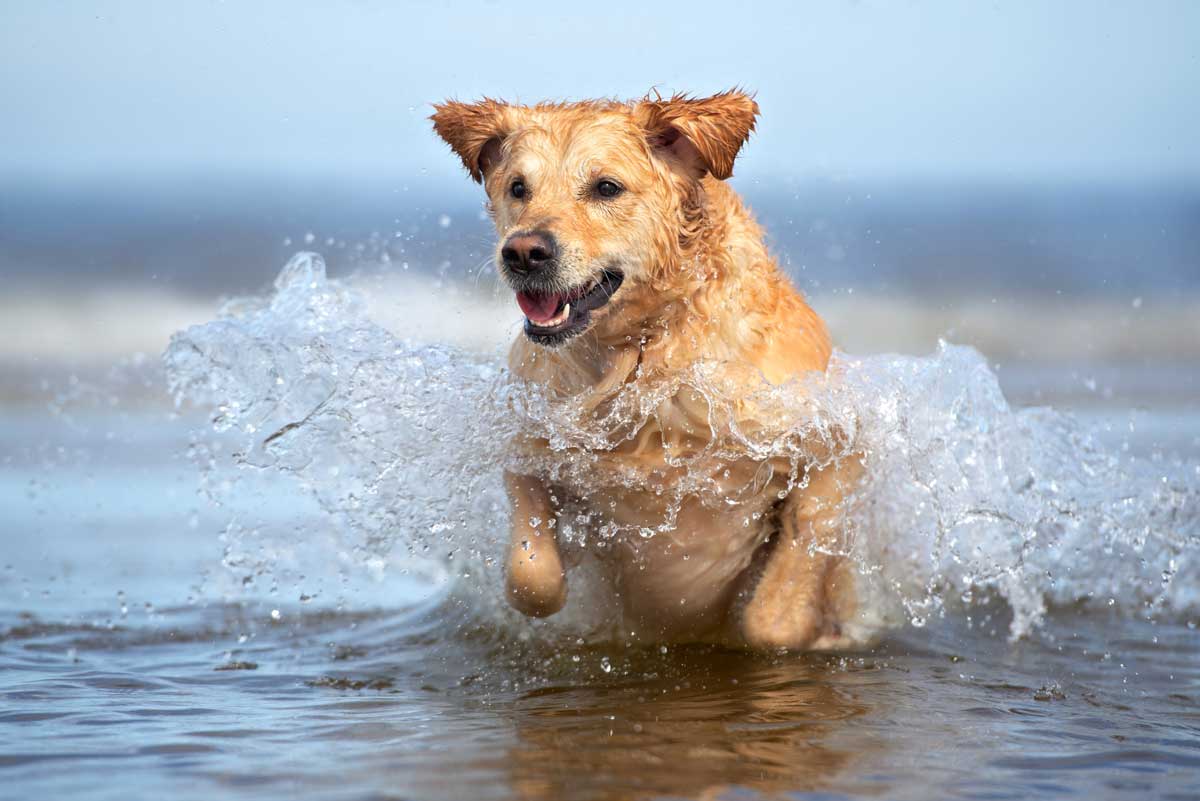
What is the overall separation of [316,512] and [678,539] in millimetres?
3201

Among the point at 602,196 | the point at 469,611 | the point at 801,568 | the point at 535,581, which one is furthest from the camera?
the point at 469,611

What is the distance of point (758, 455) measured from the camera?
4.46 metres

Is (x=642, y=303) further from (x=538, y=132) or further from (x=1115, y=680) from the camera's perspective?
(x=1115, y=680)

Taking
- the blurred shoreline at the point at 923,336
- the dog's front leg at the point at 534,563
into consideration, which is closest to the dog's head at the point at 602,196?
the dog's front leg at the point at 534,563

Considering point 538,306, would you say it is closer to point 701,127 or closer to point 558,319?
point 558,319

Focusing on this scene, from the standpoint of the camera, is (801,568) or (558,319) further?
(801,568)

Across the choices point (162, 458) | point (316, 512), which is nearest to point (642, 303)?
point (316, 512)

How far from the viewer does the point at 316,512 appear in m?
7.25

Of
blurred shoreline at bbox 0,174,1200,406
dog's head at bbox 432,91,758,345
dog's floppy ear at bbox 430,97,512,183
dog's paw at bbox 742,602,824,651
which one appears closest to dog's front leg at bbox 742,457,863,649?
dog's paw at bbox 742,602,824,651

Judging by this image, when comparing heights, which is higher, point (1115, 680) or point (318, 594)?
point (318, 594)

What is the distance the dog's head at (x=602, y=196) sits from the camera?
4180 mm

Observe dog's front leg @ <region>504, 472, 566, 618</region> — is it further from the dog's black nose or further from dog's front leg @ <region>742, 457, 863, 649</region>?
the dog's black nose

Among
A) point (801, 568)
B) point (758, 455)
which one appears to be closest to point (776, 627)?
point (801, 568)

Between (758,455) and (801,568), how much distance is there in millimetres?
446
